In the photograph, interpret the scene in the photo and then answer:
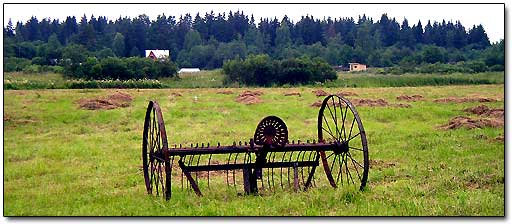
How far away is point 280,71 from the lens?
3550 centimetres

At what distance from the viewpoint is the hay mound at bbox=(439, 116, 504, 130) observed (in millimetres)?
18266

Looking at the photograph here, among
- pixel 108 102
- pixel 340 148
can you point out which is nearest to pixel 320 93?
pixel 108 102

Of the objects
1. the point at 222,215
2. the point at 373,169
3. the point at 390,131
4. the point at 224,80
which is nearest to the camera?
the point at 222,215

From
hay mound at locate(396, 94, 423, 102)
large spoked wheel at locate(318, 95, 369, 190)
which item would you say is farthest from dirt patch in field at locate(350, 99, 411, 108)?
large spoked wheel at locate(318, 95, 369, 190)

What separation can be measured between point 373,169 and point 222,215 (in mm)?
5186

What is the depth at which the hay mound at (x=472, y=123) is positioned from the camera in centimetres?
1827

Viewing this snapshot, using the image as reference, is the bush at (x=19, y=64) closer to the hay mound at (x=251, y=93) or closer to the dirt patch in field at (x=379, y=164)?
the hay mound at (x=251, y=93)

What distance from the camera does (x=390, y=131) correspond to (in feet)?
61.7

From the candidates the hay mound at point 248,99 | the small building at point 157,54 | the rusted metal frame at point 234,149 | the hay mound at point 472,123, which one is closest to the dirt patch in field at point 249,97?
the hay mound at point 248,99

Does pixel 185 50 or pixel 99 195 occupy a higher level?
pixel 185 50

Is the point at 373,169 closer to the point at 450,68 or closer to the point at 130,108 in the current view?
the point at 130,108

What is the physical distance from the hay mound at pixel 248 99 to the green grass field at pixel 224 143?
493 millimetres

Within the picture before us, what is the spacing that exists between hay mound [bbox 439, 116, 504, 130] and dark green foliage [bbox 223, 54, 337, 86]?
631 inches

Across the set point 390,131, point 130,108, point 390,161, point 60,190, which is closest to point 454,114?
point 390,131
